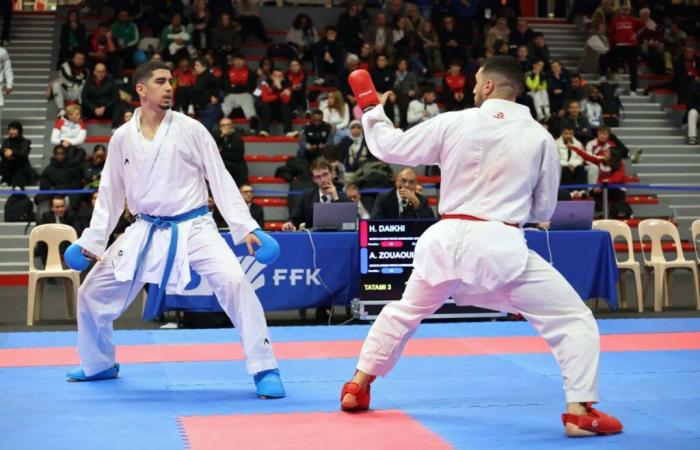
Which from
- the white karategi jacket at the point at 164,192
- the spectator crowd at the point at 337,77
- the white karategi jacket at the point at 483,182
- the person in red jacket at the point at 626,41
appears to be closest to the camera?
the white karategi jacket at the point at 483,182

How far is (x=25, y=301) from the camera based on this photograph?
38.7 ft

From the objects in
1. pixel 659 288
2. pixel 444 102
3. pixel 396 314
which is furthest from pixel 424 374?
pixel 444 102

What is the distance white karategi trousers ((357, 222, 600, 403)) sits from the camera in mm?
4949

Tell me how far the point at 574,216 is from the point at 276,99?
7397mm

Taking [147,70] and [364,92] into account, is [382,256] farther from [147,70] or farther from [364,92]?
[364,92]

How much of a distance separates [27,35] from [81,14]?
115 cm

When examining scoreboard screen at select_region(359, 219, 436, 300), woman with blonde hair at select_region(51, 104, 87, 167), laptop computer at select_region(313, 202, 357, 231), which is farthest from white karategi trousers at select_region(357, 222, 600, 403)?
woman with blonde hair at select_region(51, 104, 87, 167)

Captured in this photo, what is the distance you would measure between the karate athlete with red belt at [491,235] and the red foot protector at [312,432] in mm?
231

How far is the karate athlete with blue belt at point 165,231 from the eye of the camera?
19.6 ft

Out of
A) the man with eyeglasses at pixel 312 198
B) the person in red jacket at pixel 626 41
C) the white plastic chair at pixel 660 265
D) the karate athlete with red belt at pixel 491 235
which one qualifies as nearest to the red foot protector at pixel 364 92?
the karate athlete with red belt at pixel 491 235

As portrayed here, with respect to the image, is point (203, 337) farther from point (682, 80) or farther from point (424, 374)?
point (682, 80)

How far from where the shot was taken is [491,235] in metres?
5.09

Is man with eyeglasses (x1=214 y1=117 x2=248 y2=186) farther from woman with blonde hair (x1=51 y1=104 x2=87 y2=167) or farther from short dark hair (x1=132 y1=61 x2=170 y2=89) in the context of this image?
short dark hair (x1=132 y1=61 x2=170 y2=89)

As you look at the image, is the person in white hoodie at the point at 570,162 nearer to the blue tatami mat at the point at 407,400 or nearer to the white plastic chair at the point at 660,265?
the white plastic chair at the point at 660,265
